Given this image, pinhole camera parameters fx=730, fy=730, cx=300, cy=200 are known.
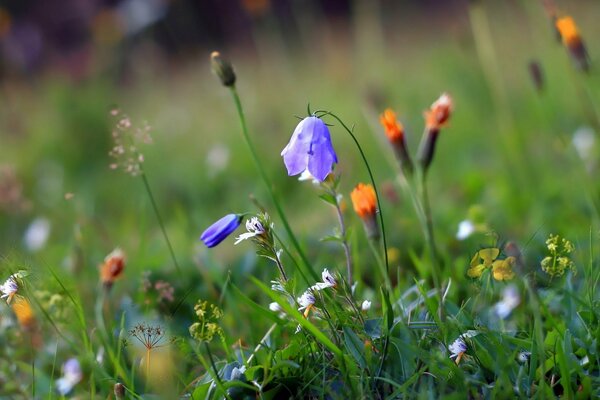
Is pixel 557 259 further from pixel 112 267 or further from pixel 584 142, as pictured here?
pixel 584 142

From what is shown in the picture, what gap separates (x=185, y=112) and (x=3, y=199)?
133 inches

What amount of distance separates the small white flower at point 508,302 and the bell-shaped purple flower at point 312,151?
0.55 meters

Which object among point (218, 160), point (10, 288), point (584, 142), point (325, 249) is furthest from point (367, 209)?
point (218, 160)

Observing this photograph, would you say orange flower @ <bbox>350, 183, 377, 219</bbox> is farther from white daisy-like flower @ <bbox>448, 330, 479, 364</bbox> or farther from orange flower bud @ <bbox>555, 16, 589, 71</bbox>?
Result: orange flower bud @ <bbox>555, 16, 589, 71</bbox>

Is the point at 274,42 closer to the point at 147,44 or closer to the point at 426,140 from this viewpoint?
the point at 147,44

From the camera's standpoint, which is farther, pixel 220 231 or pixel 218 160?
pixel 218 160

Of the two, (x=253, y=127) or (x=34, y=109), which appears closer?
(x=253, y=127)

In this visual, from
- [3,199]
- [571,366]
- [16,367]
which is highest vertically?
[3,199]

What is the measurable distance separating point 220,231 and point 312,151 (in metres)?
0.23

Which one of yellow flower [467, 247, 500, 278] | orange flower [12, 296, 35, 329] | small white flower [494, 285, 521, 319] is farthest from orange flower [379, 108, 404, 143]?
orange flower [12, 296, 35, 329]

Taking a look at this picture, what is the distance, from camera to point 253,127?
445cm

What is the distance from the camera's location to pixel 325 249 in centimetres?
235

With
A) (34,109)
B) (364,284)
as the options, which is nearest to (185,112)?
(34,109)

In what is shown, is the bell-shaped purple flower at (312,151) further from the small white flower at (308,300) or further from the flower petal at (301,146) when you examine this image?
the small white flower at (308,300)
